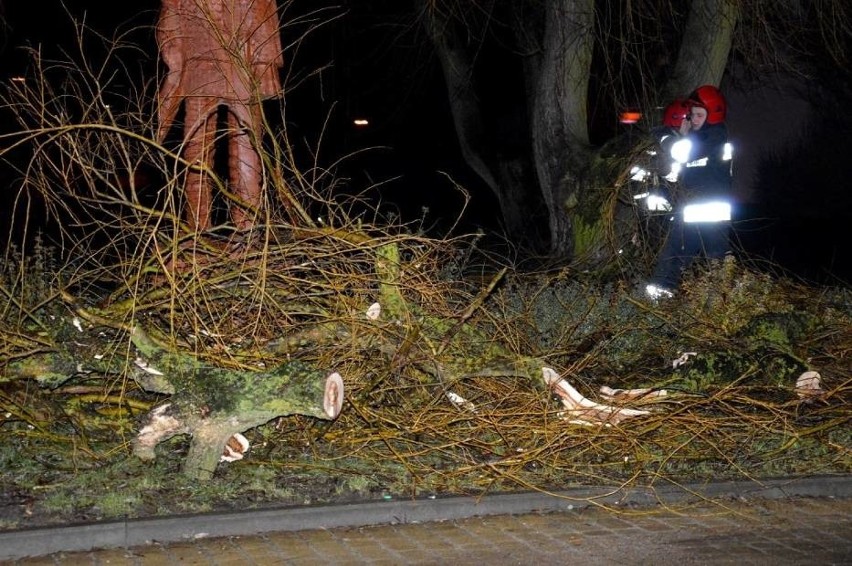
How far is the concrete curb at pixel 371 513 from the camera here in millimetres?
4828

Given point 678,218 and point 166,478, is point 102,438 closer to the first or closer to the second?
point 166,478

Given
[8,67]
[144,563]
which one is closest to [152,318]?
[144,563]

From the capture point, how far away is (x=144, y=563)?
4.68 metres

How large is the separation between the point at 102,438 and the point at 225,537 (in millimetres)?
1615

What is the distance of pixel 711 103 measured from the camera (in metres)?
10.1

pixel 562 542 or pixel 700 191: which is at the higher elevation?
pixel 700 191

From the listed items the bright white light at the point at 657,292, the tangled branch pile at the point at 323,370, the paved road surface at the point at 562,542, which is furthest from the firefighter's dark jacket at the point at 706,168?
the paved road surface at the point at 562,542

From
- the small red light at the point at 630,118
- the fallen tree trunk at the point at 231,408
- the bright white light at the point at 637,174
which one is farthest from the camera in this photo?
the small red light at the point at 630,118

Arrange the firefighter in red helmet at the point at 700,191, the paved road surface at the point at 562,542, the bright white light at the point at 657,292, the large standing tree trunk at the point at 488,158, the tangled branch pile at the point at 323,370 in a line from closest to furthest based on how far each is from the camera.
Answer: the paved road surface at the point at 562,542
the tangled branch pile at the point at 323,370
the bright white light at the point at 657,292
the firefighter in red helmet at the point at 700,191
the large standing tree trunk at the point at 488,158

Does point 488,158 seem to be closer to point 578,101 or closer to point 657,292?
point 578,101

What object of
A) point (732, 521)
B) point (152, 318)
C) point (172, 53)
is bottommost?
point (732, 521)

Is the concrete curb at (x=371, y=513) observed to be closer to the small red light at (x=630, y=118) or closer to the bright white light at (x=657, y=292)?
the bright white light at (x=657, y=292)

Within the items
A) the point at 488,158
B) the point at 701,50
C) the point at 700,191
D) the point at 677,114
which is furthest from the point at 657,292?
the point at 488,158

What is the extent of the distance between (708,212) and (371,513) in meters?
5.75
